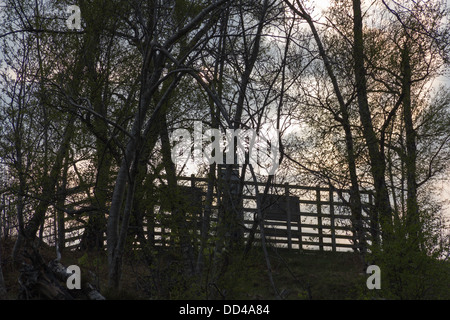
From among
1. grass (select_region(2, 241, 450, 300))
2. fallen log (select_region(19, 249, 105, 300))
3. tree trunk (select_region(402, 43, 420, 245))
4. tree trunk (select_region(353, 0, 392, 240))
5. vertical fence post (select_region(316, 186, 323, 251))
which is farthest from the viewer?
vertical fence post (select_region(316, 186, 323, 251))

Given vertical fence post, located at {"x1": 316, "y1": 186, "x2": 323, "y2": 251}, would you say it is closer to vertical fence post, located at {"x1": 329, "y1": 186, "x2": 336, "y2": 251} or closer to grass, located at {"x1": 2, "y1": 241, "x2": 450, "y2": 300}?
vertical fence post, located at {"x1": 329, "y1": 186, "x2": 336, "y2": 251}

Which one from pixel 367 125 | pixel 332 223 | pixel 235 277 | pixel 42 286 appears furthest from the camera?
pixel 332 223

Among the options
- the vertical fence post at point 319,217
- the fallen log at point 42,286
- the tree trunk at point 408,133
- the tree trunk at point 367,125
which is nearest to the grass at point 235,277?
the fallen log at point 42,286

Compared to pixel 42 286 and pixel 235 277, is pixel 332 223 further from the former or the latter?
pixel 42 286

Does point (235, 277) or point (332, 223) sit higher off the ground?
point (332, 223)

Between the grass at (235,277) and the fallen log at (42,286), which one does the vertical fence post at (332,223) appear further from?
the fallen log at (42,286)

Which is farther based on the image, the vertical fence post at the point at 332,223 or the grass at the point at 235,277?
the vertical fence post at the point at 332,223

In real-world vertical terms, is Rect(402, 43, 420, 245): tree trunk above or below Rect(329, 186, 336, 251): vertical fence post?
above

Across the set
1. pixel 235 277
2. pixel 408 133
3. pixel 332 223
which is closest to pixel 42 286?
pixel 235 277

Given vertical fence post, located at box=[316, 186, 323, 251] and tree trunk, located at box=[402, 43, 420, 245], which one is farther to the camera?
vertical fence post, located at box=[316, 186, 323, 251]

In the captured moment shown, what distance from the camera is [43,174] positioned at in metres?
→ 9.49

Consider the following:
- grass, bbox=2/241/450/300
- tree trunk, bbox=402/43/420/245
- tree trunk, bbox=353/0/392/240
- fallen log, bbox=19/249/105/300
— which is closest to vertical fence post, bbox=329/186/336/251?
grass, bbox=2/241/450/300

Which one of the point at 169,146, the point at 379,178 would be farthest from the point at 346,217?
the point at 169,146
